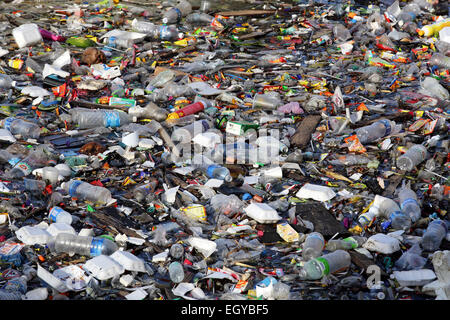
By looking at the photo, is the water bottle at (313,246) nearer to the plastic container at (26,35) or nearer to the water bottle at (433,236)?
the water bottle at (433,236)

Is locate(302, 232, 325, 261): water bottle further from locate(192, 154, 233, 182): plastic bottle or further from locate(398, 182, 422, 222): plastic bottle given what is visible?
locate(192, 154, 233, 182): plastic bottle

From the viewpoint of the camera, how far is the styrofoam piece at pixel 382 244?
12.8ft

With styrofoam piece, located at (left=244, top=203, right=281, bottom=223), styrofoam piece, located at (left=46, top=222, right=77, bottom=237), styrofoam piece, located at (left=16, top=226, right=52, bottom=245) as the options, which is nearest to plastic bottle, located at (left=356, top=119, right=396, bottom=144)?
styrofoam piece, located at (left=244, top=203, right=281, bottom=223)

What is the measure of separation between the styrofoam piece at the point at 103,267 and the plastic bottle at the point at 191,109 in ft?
8.32

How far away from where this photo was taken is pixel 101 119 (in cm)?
595

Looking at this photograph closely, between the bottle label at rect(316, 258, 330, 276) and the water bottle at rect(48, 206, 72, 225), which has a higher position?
the bottle label at rect(316, 258, 330, 276)

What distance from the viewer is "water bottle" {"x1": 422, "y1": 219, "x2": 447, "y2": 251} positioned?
397 cm

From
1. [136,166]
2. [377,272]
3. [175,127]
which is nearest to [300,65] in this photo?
[175,127]

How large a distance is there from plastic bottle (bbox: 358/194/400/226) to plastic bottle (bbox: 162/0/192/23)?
596 cm

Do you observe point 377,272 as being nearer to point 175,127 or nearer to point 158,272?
point 158,272

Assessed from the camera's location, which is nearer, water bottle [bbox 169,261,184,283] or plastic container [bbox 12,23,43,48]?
water bottle [bbox 169,261,184,283]

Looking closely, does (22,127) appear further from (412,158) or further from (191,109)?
(412,158)

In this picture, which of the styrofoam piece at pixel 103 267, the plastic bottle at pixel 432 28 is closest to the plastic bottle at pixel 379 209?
the styrofoam piece at pixel 103 267
